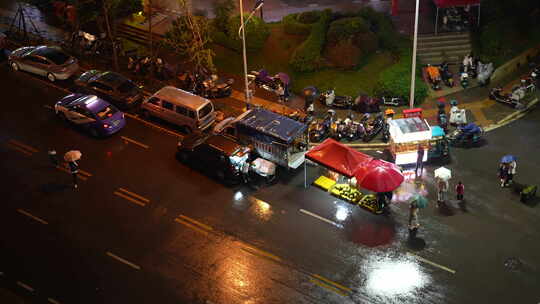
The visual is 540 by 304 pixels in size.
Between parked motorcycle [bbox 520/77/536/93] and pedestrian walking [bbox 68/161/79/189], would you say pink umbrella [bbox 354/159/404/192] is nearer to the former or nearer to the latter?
parked motorcycle [bbox 520/77/536/93]

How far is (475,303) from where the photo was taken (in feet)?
87.8

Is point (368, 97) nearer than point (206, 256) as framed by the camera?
No

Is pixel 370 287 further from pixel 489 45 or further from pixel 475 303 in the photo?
pixel 489 45

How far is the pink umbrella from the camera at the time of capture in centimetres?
3058

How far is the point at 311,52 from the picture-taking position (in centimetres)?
4300

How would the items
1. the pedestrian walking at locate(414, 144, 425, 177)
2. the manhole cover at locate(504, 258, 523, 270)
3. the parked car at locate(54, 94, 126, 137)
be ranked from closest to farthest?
the manhole cover at locate(504, 258, 523, 270), the pedestrian walking at locate(414, 144, 425, 177), the parked car at locate(54, 94, 126, 137)

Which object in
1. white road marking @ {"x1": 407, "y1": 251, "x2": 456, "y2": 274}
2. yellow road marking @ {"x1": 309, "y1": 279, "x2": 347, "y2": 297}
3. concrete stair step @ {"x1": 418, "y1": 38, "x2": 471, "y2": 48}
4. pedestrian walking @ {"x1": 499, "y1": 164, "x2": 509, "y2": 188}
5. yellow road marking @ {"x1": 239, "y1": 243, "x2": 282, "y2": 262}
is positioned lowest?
yellow road marking @ {"x1": 309, "y1": 279, "x2": 347, "y2": 297}

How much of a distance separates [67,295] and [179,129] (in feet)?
44.8

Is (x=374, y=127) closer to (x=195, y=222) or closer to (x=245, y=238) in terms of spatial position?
(x=245, y=238)

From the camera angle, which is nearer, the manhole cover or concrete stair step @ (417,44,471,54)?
the manhole cover

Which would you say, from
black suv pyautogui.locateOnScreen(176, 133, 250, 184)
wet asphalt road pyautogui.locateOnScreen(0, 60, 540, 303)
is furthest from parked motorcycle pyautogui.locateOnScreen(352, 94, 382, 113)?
black suv pyautogui.locateOnScreen(176, 133, 250, 184)

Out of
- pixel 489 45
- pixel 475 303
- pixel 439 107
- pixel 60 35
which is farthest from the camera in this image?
pixel 60 35

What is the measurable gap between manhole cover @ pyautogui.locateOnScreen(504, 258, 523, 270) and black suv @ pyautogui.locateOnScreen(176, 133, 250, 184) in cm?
1380

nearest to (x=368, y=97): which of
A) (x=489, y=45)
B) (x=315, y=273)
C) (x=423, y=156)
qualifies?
(x=423, y=156)
